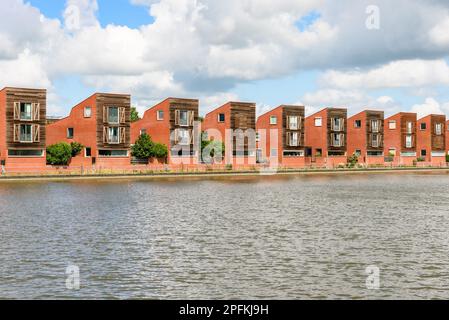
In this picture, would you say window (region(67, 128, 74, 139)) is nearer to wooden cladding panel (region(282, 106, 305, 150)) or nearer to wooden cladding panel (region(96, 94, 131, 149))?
wooden cladding panel (region(96, 94, 131, 149))

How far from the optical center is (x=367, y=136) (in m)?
115

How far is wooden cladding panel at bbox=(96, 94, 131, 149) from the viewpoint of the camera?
82375 millimetres

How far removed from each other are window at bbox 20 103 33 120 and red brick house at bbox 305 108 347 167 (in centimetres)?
5333

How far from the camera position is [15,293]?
14695 millimetres

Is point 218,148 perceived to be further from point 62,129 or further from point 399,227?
point 399,227

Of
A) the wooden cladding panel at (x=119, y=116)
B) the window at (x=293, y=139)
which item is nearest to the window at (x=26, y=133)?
the wooden cladding panel at (x=119, y=116)

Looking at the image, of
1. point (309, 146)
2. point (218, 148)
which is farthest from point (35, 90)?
point (309, 146)

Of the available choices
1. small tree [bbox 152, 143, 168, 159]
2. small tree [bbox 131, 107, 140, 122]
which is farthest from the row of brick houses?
small tree [bbox 131, 107, 140, 122]

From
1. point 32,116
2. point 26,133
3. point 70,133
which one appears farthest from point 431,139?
point 26,133

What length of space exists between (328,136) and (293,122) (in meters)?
8.91

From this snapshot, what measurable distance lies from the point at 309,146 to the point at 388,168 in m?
15.6

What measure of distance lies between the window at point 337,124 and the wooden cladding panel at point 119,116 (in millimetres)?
42782

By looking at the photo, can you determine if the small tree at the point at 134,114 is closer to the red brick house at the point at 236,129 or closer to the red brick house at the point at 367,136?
the red brick house at the point at 236,129

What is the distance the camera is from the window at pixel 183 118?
3511 inches
